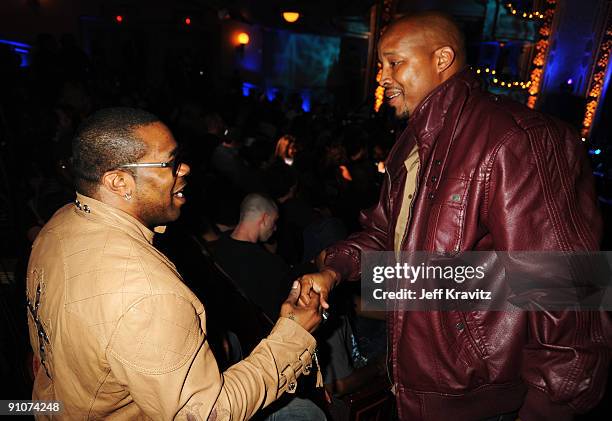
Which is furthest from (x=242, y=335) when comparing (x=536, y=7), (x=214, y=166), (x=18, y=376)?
(x=536, y=7)

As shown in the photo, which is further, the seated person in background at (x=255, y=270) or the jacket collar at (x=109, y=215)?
the seated person in background at (x=255, y=270)

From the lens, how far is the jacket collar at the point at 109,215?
4.99ft

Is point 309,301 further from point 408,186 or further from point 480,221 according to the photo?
point 480,221

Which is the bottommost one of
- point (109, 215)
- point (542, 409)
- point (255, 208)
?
point (255, 208)

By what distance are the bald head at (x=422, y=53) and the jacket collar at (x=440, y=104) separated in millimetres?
64

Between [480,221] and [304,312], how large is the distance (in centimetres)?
87

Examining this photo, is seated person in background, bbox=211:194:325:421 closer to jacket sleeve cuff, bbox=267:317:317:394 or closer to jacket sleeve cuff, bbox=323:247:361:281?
jacket sleeve cuff, bbox=323:247:361:281

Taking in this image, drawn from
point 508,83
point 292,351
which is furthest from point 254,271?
point 508,83

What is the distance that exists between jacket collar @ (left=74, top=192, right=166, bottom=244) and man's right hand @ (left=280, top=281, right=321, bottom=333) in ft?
2.39

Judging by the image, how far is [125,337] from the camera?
1.29 meters

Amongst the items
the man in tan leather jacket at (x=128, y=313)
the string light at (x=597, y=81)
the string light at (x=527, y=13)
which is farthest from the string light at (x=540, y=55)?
the man in tan leather jacket at (x=128, y=313)

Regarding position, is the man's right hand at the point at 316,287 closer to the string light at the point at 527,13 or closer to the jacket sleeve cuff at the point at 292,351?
the jacket sleeve cuff at the point at 292,351

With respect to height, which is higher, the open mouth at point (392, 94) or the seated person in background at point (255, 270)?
the open mouth at point (392, 94)

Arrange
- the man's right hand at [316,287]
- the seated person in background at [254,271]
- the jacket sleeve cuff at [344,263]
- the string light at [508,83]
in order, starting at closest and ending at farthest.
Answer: the man's right hand at [316,287] < the jacket sleeve cuff at [344,263] < the seated person in background at [254,271] < the string light at [508,83]
